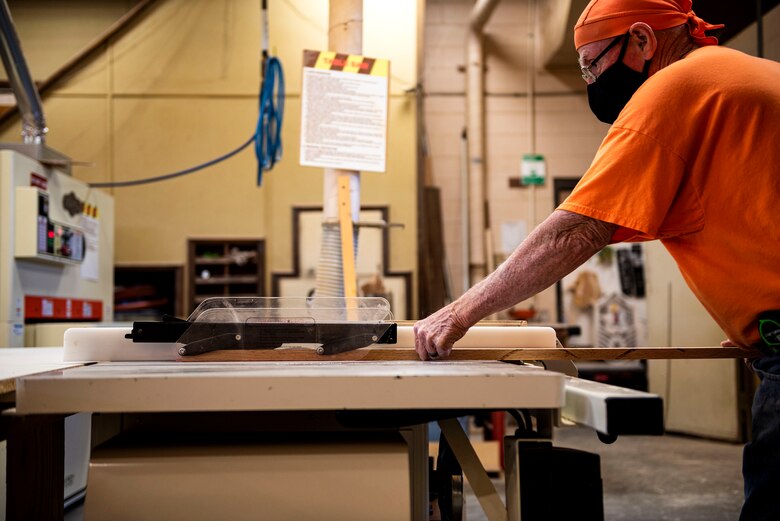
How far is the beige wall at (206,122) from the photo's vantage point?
4.92 meters

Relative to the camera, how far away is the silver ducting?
3291 mm

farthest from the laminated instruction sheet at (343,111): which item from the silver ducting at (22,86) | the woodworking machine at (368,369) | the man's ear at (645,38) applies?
the silver ducting at (22,86)

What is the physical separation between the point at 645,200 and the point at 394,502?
0.61 meters

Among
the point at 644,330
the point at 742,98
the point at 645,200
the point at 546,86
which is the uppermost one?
the point at 546,86

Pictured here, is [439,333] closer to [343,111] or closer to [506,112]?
[343,111]

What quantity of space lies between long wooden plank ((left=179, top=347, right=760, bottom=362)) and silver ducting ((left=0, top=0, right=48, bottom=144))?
2.70 metres

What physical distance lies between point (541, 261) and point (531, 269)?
0.08ft

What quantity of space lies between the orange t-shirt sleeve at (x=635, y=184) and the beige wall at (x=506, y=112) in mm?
5021

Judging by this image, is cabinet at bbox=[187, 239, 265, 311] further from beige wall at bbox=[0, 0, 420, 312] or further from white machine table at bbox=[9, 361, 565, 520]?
white machine table at bbox=[9, 361, 565, 520]

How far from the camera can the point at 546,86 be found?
6273 millimetres

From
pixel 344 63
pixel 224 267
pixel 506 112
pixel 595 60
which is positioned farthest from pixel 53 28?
pixel 595 60

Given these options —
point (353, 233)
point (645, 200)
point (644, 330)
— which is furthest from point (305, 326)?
point (644, 330)

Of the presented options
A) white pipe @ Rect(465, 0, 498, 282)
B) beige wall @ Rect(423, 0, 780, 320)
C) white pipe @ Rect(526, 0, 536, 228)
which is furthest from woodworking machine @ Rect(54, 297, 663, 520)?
white pipe @ Rect(526, 0, 536, 228)

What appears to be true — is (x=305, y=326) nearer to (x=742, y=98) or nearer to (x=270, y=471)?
(x=270, y=471)
